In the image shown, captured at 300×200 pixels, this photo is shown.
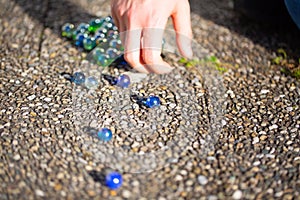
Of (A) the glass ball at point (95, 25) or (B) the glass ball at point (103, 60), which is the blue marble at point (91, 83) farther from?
(A) the glass ball at point (95, 25)

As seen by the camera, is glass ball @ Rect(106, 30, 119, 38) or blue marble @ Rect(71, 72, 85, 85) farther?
glass ball @ Rect(106, 30, 119, 38)

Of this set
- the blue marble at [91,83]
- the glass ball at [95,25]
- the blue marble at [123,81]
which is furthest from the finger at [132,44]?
the glass ball at [95,25]

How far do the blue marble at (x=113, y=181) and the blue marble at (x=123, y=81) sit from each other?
73 cm

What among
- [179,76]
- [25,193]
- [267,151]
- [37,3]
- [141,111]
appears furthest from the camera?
[37,3]

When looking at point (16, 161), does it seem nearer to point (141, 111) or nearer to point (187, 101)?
point (141, 111)

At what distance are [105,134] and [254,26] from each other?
1.48 metres

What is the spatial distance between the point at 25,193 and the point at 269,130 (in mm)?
1223

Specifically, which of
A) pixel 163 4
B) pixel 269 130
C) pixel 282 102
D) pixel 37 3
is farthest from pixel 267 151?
pixel 37 3

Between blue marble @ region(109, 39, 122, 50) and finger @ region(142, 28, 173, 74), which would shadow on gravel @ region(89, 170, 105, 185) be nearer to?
finger @ region(142, 28, 173, 74)

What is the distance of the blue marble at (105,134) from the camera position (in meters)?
2.34

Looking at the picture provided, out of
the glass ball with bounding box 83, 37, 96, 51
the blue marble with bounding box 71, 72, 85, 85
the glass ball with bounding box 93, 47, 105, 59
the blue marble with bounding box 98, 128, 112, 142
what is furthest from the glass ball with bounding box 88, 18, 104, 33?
the blue marble with bounding box 98, 128, 112, 142

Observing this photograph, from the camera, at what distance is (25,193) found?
6.68 feet

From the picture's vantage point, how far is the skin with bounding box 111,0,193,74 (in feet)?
7.68

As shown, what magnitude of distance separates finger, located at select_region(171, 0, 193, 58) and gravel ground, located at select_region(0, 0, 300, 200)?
0.30 m
